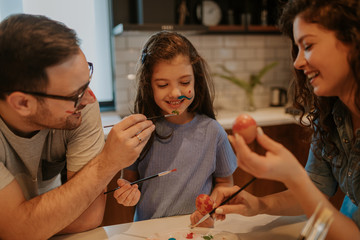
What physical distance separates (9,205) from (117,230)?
1.19ft

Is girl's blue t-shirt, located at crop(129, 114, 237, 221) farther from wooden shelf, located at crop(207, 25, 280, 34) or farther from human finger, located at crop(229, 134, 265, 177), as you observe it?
wooden shelf, located at crop(207, 25, 280, 34)

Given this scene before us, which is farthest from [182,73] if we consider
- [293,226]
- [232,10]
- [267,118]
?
[232,10]

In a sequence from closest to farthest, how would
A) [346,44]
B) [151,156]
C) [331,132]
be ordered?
1. [346,44]
2. [331,132]
3. [151,156]

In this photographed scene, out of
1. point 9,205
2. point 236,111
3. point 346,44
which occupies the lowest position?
point 236,111

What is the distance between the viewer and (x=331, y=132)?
1.20 metres

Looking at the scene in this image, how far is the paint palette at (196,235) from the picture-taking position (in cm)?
107

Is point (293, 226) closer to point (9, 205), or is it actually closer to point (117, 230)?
point (117, 230)

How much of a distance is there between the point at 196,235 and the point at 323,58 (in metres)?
0.67

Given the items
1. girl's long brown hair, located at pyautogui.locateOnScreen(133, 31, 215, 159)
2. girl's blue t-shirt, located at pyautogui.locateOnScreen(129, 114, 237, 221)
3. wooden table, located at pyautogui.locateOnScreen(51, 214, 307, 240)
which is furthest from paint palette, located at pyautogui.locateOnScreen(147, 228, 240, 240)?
girl's long brown hair, located at pyautogui.locateOnScreen(133, 31, 215, 159)

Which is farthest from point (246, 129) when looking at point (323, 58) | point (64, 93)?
point (64, 93)

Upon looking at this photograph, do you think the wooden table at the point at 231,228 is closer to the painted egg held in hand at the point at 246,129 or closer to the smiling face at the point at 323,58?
the painted egg held in hand at the point at 246,129

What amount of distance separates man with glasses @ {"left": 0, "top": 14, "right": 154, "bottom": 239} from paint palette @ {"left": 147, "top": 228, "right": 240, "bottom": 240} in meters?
0.29

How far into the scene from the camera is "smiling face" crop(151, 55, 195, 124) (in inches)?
53.6

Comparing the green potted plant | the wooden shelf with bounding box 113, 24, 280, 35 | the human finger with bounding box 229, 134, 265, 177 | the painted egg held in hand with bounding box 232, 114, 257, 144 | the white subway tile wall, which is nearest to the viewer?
the human finger with bounding box 229, 134, 265, 177
